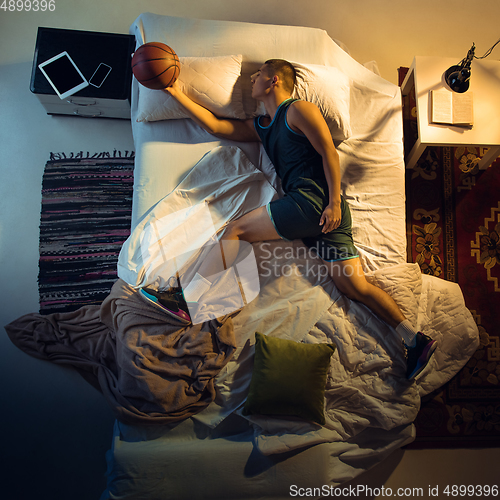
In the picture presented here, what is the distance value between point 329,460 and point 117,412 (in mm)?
949

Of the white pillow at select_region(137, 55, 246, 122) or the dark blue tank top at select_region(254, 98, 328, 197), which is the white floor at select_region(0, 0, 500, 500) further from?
the dark blue tank top at select_region(254, 98, 328, 197)

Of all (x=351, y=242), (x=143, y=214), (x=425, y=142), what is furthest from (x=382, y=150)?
(x=143, y=214)

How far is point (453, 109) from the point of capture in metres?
1.99

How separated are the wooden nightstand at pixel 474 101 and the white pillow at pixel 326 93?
0.42 m

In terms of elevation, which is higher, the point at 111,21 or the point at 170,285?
the point at 111,21

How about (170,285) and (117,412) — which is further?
→ (170,285)

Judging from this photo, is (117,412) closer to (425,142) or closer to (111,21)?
(425,142)

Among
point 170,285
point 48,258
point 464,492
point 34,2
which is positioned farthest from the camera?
point 34,2

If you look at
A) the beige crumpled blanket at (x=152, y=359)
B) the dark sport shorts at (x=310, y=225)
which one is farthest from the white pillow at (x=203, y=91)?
the beige crumpled blanket at (x=152, y=359)

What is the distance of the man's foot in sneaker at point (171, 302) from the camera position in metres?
1.68

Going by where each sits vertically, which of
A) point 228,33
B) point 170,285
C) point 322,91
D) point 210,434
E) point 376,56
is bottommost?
point 210,434

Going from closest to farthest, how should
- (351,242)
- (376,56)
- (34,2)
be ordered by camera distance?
(351,242) < (34,2) < (376,56)

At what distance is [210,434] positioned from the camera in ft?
5.35

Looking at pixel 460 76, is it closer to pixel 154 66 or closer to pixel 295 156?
pixel 295 156
